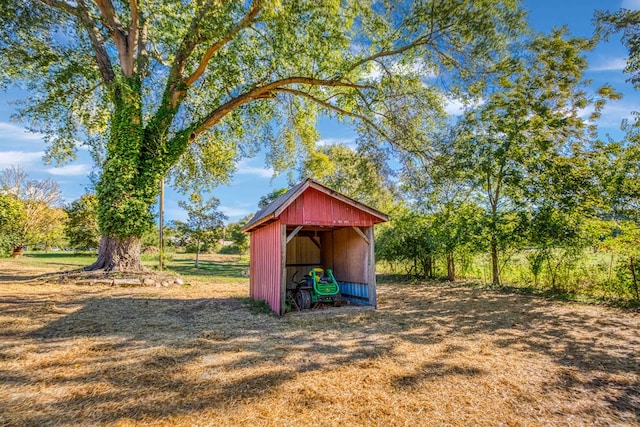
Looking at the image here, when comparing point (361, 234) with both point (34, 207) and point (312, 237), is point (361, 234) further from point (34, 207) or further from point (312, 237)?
point (34, 207)

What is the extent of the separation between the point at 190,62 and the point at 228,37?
3409 millimetres

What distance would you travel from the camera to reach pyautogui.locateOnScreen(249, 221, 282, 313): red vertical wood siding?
7.08 m

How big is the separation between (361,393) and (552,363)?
269cm

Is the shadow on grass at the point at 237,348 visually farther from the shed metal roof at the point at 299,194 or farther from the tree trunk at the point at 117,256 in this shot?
the tree trunk at the point at 117,256

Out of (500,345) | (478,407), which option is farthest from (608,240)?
(478,407)

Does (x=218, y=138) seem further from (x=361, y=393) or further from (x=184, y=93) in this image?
(x=361, y=393)

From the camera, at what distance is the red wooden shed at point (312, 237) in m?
7.00

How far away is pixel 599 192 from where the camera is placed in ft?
27.8

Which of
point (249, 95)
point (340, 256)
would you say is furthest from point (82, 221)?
point (340, 256)

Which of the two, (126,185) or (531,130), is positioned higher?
(531,130)

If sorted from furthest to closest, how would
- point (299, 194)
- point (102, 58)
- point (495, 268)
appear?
point (102, 58) → point (495, 268) → point (299, 194)

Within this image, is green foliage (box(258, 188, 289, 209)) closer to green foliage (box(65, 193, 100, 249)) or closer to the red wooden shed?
green foliage (box(65, 193, 100, 249))

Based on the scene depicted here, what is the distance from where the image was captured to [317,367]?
3809 mm

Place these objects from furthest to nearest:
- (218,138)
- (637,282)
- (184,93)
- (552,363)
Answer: (218,138), (184,93), (637,282), (552,363)
